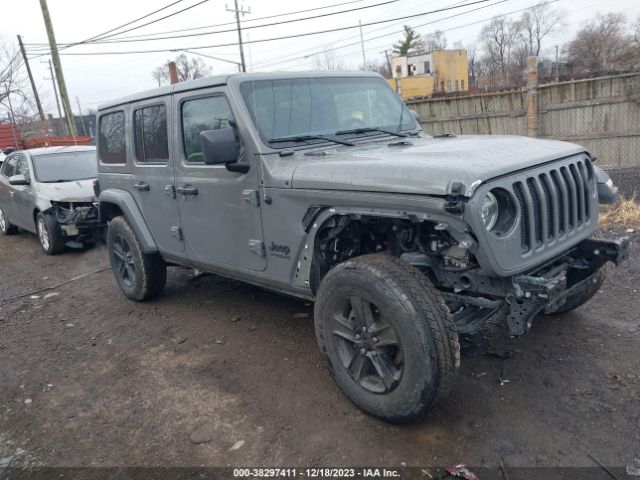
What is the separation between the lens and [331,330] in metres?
3.20

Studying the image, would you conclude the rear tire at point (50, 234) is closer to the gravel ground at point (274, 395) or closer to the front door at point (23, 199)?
the front door at point (23, 199)

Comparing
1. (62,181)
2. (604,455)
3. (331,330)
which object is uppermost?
(62,181)

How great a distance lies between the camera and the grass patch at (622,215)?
21.0 feet

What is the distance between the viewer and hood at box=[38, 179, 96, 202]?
308 inches

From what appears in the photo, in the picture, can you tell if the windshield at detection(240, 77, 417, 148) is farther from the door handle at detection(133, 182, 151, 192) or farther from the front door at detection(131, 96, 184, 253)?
the door handle at detection(133, 182, 151, 192)

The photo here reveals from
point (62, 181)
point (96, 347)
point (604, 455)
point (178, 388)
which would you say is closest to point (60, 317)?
point (96, 347)

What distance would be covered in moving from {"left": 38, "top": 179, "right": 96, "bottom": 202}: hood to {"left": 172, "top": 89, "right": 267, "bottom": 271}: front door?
13.7 ft

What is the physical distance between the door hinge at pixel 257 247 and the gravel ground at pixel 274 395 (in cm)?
88

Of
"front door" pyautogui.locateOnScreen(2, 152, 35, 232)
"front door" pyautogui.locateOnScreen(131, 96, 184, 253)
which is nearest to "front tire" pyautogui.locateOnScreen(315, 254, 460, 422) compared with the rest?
"front door" pyautogui.locateOnScreen(131, 96, 184, 253)

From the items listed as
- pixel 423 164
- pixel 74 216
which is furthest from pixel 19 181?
pixel 423 164

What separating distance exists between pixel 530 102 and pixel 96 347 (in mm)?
10614

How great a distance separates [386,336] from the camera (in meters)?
2.97

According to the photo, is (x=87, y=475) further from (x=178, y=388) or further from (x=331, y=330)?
(x=331, y=330)

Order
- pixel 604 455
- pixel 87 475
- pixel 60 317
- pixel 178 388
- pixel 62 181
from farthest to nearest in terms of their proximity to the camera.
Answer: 1. pixel 62 181
2. pixel 60 317
3. pixel 178 388
4. pixel 87 475
5. pixel 604 455
